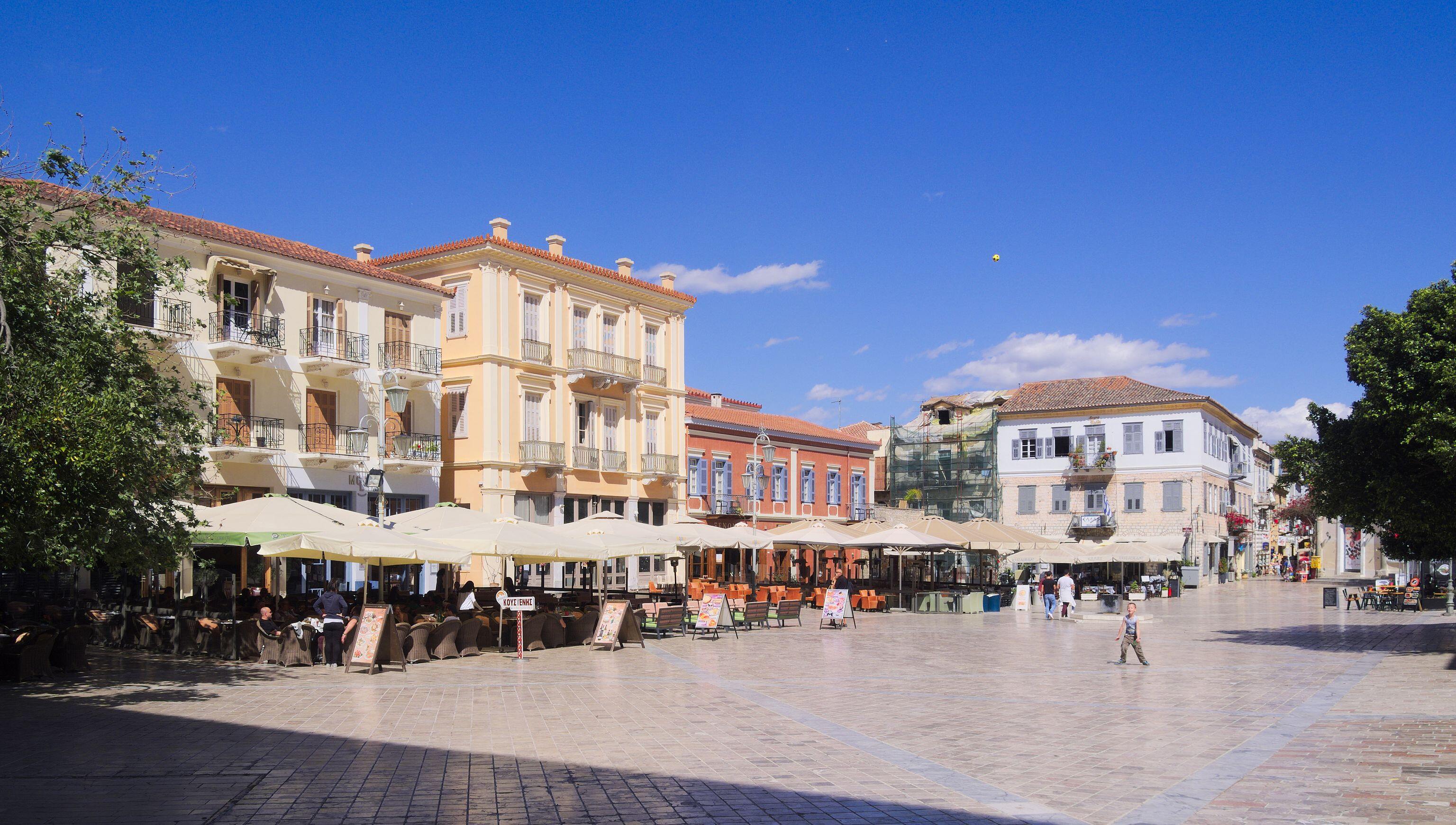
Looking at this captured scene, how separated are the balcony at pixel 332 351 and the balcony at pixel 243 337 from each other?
0.79m

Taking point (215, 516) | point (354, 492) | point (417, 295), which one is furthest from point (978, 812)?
point (417, 295)

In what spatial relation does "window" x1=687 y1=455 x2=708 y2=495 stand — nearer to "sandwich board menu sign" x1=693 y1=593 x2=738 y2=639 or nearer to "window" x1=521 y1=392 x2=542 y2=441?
"window" x1=521 y1=392 x2=542 y2=441

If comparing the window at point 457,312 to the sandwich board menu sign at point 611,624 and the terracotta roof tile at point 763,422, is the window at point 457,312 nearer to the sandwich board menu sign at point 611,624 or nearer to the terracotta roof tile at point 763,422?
the terracotta roof tile at point 763,422

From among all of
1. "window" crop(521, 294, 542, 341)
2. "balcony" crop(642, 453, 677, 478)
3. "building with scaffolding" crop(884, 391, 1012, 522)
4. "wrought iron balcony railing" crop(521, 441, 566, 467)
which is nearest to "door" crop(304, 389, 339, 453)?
"wrought iron balcony railing" crop(521, 441, 566, 467)

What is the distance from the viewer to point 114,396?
550 inches

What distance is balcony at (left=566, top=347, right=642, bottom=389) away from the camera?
39719 millimetres

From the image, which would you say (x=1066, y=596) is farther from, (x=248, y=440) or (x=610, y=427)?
(x=248, y=440)

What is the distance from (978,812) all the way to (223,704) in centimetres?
933

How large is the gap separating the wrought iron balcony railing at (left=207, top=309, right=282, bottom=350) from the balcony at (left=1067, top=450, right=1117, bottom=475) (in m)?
43.2

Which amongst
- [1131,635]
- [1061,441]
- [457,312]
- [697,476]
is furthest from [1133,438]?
[1131,635]

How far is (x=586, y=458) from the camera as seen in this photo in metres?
39.8

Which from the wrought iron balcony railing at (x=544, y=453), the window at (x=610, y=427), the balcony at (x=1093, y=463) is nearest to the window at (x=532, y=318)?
the wrought iron balcony railing at (x=544, y=453)

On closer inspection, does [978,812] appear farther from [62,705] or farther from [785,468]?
[785,468]

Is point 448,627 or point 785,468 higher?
point 785,468
